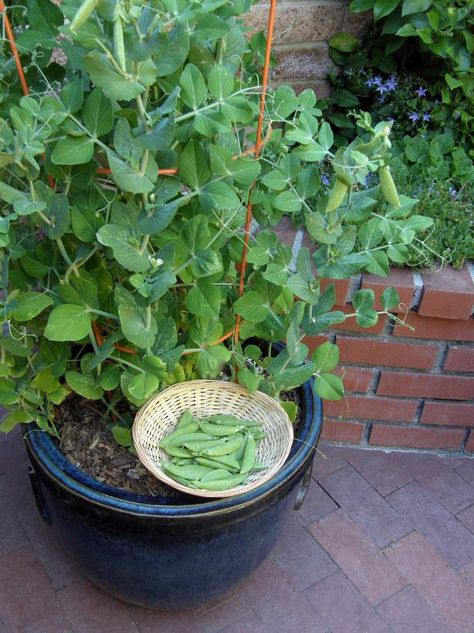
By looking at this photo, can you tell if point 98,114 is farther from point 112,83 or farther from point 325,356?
point 325,356

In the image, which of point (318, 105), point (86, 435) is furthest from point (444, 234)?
point (86, 435)

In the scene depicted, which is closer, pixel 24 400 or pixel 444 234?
pixel 24 400

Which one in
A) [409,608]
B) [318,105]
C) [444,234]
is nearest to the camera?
[409,608]

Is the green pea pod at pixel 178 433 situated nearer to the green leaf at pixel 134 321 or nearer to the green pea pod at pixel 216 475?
the green pea pod at pixel 216 475

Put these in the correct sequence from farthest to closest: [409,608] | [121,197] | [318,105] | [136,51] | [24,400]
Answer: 1. [318,105]
2. [409,608]
3. [24,400]
4. [121,197]
5. [136,51]

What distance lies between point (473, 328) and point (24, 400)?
1.14 metres

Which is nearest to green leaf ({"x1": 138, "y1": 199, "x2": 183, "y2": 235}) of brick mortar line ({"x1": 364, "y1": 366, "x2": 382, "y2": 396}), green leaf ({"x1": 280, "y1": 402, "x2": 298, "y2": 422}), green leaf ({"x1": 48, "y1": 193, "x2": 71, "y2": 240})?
green leaf ({"x1": 48, "y1": 193, "x2": 71, "y2": 240})

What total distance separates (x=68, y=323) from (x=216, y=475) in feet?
1.31


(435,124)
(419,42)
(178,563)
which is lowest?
(178,563)

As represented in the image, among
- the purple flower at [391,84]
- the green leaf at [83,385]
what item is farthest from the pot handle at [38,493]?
the purple flower at [391,84]

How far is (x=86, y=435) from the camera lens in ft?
4.59

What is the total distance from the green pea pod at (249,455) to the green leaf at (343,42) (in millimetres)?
1374

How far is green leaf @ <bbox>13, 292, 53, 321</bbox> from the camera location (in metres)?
1.10

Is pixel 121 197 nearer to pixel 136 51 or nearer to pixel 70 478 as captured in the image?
pixel 136 51
